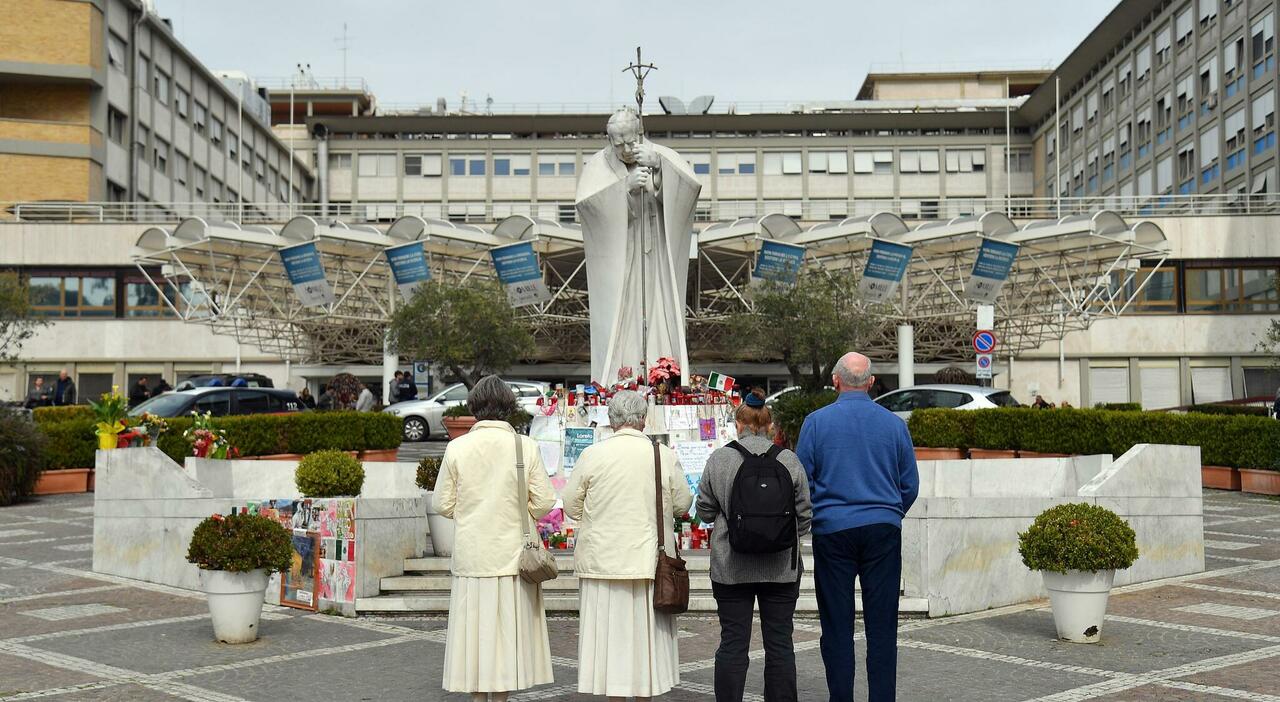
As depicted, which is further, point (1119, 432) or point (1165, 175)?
point (1165, 175)

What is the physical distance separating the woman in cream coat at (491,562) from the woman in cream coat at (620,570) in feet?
0.99

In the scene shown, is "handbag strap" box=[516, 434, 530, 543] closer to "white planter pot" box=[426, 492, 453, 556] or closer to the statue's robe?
"white planter pot" box=[426, 492, 453, 556]

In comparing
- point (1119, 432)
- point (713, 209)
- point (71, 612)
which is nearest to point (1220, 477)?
point (1119, 432)

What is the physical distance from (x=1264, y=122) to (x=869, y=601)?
139 ft

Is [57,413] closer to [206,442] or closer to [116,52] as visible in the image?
[206,442]

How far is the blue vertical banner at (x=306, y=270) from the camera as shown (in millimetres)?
32750

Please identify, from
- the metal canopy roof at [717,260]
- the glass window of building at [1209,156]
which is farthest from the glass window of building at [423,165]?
the glass window of building at [1209,156]

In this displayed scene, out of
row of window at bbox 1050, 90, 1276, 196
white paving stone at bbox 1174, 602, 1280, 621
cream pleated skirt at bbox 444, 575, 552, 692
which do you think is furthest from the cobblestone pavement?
row of window at bbox 1050, 90, 1276, 196

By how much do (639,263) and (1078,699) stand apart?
8252 mm

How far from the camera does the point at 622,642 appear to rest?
20.0 ft

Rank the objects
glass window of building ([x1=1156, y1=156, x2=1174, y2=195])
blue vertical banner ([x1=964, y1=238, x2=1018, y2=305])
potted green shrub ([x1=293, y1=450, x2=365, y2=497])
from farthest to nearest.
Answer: glass window of building ([x1=1156, y1=156, x2=1174, y2=195]) → blue vertical banner ([x1=964, y1=238, x2=1018, y2=305]) → potted green shrub ([x1=293, y1=450, x2=365, y2=497])

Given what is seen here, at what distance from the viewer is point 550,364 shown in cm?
5069

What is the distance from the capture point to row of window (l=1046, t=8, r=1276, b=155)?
4222 centimetres

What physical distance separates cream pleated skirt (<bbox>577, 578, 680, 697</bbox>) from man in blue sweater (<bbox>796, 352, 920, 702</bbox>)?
2.76ft
